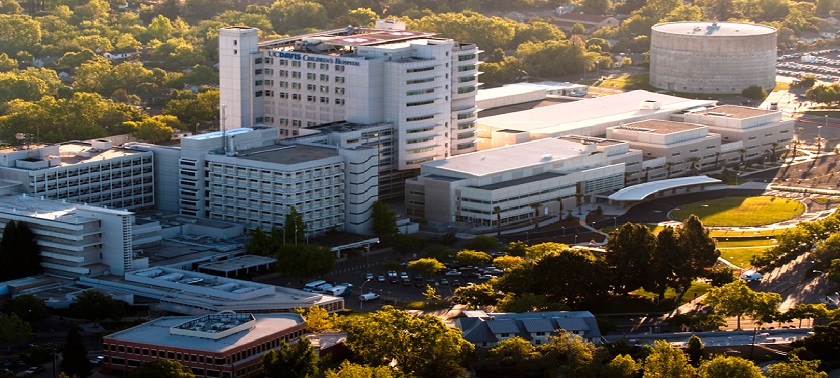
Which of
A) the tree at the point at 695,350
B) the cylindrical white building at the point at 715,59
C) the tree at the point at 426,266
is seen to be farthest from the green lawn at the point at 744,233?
the cylindrical white building at the point at 715,59

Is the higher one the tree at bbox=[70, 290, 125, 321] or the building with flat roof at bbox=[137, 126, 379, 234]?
the building with flat roof at bbox=[137, 126, 379, 234]

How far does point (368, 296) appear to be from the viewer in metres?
102

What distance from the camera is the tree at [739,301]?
96.1 meters

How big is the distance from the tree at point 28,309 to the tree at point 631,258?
114 ft

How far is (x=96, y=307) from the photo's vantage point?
94.7 meters

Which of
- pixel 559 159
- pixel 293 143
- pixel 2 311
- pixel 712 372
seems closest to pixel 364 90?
pixel 293 143

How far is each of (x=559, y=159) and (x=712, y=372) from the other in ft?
158

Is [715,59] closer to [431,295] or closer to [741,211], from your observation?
[741,211]

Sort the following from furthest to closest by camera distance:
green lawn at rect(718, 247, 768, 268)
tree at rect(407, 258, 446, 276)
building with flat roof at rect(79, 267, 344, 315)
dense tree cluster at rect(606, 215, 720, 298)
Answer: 1. green lawn at rect(718, 247, 768, 268)
2. tree at rect(407, 258, 446, 276)
3. dense tree cluster at rect(606, 215, 720, 298)
4. building with flat roof at rect(79, 267, 344, 315)

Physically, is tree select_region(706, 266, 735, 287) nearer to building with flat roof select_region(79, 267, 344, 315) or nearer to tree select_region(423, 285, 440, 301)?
tree select_region(423, 285, 440, 301)

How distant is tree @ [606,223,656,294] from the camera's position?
101 metres

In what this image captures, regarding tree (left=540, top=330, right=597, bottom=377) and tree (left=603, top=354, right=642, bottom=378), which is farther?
tree (left=540, top=330, right=597, bottom=377)

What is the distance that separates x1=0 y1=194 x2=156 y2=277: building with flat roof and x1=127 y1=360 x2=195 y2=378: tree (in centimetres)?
2023

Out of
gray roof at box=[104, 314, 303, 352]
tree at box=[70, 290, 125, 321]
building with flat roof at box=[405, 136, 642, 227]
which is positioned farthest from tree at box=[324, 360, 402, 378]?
building with flat roof at box=[405, 136, 642, 227]
